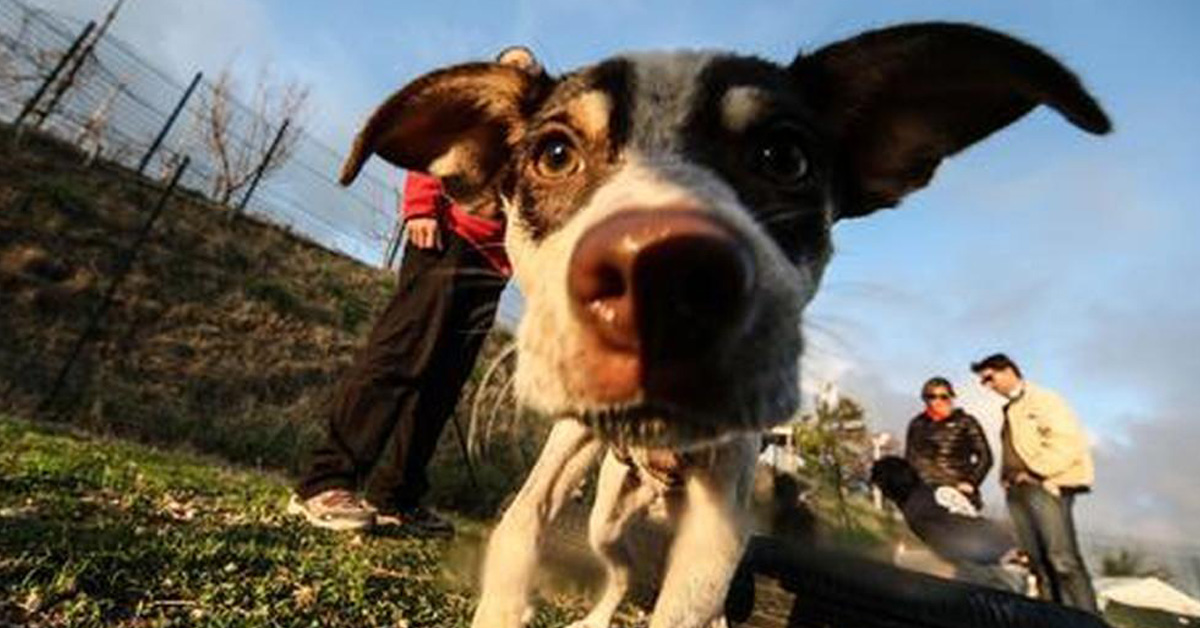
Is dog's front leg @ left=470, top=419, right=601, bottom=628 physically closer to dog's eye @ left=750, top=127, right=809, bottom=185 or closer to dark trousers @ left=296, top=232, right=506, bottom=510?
dog's eye @ left=750, top=127, right=809, bottom=185

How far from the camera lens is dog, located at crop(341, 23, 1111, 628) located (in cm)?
163

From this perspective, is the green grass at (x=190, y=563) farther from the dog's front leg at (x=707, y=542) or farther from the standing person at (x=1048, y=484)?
the standing person at (x=1048, y=484)

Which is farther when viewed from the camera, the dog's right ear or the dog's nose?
the dog's right ear

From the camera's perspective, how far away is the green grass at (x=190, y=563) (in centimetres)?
274

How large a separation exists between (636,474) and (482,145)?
4.86 feet

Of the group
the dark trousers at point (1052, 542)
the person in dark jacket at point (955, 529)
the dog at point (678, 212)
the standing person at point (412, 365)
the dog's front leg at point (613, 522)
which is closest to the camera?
the dog at point (678, 212)

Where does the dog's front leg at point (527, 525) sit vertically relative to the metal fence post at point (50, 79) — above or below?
below

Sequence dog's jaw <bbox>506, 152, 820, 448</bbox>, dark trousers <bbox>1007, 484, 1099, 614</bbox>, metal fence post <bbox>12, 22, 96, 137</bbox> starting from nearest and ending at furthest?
1. dog's jaw <bbox>506, 152, 820, 448</bbox>
2. dark trousers <bbox>1007, 484, 1099, 614</bbox>
3. metal fence post <bbox>12, 22, 96, 137</bbox>

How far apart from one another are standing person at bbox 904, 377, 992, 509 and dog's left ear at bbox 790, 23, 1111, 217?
644 cm

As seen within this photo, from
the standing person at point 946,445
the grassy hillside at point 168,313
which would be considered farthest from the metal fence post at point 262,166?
the standing person at point 946,445

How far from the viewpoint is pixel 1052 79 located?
2.77 metres

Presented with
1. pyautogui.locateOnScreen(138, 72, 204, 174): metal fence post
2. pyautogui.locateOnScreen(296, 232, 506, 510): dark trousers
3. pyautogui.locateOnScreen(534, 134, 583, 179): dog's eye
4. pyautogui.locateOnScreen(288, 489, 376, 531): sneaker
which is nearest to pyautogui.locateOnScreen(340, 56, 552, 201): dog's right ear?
pyautogui.locateOnScreen(534, 134, 583, 179): dog's eye

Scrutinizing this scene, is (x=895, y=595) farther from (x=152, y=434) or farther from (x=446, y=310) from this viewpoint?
(x=152, y=434)

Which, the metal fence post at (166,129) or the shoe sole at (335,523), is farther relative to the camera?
the metal fence post at (166,129)
